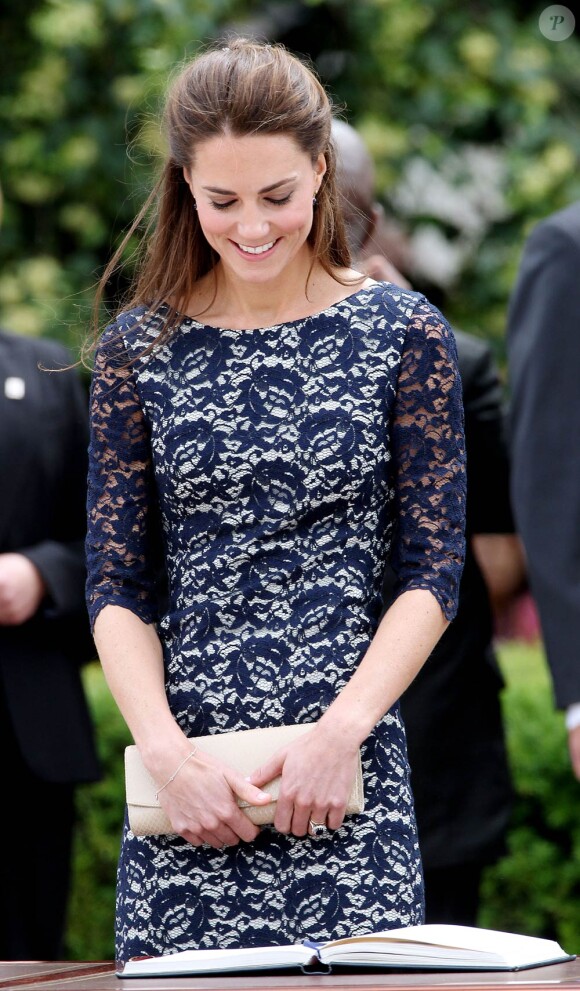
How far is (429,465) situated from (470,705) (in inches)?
48.3

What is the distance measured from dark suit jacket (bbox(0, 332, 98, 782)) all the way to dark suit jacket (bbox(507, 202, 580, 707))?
1.04 metres

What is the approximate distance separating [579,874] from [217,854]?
7.68ft

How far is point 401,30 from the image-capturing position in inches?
240

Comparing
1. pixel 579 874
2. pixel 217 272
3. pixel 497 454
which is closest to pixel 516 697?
pixel 579 874

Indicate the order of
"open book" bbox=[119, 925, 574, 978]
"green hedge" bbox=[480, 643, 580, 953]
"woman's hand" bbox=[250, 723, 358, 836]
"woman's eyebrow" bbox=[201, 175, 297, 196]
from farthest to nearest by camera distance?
"green hedge" bbox=[480, 643, 580, 953], "woman's eyebrow" bbox=[201, 175, 297, 196], "woman's hand" bbox=[250, 723, 358, 836], "open book" bbox=[119, 925, 574, 978]

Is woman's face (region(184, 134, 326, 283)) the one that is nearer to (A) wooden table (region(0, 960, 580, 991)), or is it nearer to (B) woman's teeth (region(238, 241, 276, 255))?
(B) woman's teeth (region(238, 241, 276, 255))

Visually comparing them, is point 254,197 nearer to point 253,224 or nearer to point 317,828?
point 253,224

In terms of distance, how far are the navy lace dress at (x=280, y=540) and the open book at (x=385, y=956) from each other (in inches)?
13.4

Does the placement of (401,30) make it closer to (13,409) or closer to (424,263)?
(424,263)

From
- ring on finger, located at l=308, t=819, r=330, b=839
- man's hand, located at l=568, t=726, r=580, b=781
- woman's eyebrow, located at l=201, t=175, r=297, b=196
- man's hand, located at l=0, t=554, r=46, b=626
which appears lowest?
ring on finger, located at l=308, t=819, r=330, b=839

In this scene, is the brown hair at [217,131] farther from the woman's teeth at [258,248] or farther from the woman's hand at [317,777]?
the woman's hand at [317,777]

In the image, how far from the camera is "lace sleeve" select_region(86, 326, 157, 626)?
2439mm

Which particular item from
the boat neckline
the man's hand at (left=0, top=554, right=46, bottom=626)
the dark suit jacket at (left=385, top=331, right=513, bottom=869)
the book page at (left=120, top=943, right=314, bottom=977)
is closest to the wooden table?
the book page at (left=120, top=943, right=314, bottom=977)

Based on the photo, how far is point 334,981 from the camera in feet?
5.89
